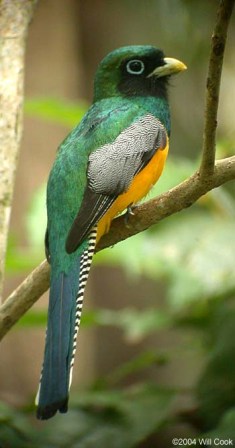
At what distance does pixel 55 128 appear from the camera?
308 inches

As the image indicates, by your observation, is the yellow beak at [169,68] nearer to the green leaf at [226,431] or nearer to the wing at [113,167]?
the wing at [113,167]

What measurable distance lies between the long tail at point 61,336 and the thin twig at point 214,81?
66cm

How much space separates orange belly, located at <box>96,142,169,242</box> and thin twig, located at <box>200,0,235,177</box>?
2.13 ft

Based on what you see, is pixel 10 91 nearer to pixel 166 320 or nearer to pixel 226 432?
pixel 166 320

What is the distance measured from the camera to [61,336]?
131 inches

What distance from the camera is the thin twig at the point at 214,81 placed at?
2832 mm

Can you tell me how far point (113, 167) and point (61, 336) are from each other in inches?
30.9

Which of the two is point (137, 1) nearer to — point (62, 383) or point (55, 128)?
point (55, 128)

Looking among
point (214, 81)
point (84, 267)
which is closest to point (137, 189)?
point (84, 267)

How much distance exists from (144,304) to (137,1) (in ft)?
11.1

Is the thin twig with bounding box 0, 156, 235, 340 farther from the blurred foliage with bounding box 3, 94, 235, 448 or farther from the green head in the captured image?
the green head

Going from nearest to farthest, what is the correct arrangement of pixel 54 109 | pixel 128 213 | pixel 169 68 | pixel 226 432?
1. pixel 226 432
2. pixel 128 213
3. pixel 169 68
4. pixel 54 109

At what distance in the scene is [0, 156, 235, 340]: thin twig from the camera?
3.23 meters

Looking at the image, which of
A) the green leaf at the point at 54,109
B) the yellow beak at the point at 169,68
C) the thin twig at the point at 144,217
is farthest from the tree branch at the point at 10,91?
the yellow beak at the point at 169,68
